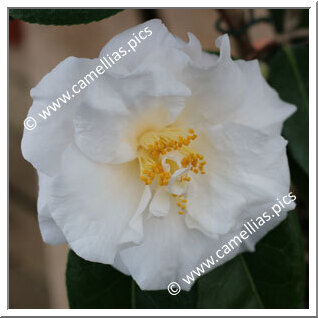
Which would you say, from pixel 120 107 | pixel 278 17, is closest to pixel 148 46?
pixel 120 107

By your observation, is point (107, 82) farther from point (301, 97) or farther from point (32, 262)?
point (32, 262)

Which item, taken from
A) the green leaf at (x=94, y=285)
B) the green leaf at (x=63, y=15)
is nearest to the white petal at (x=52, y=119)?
the green leaf at (x=63, y=15)

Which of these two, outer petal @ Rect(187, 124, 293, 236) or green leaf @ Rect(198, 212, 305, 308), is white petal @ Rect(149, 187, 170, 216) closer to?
outer petal @ Rect(187, 124, 293, 236)

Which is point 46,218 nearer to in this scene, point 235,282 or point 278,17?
point 235,282

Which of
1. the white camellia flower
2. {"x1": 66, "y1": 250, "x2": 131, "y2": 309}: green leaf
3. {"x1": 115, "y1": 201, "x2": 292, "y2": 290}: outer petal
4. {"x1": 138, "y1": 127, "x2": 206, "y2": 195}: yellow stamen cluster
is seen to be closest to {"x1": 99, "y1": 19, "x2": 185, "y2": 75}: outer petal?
the white camellia flower

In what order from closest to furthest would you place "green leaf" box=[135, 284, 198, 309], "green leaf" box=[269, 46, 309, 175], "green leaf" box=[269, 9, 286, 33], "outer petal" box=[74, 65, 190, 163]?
"outer petal" box=[74, 65, 190, 163] < "green leaf" box=[135, 284, 198, 309] < "green leaf" box=[269, 46, 309, 175] < "green leaf" box=[269, 9, 286, 33]

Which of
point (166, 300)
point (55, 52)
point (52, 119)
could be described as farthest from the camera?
point (55, 52)
